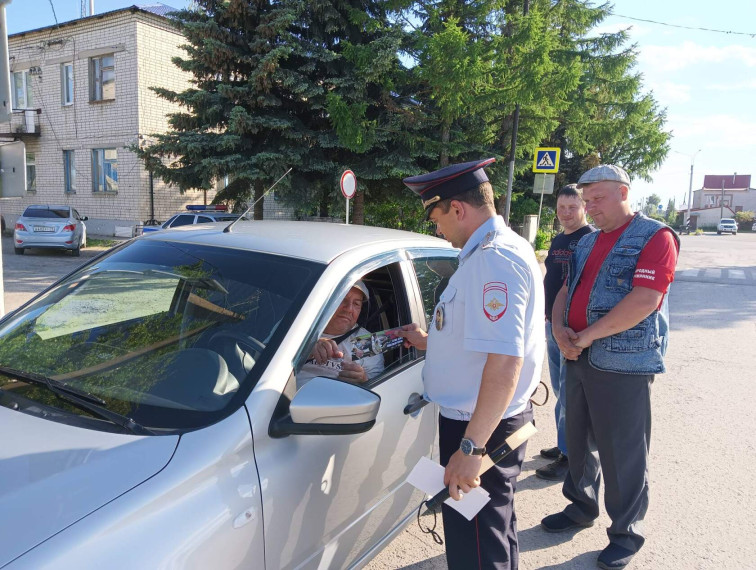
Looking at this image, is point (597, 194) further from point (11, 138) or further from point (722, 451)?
point (11, 138)

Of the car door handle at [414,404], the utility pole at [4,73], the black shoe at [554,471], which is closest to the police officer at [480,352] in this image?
the car door handle at [414,404]

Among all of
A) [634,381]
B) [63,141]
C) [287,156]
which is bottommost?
[634,381]

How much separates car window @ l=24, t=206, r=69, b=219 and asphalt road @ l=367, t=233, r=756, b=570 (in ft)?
49.9

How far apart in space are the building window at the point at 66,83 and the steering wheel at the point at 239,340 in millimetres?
23872

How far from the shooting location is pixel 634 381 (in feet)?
8.60

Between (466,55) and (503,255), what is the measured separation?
422 inches

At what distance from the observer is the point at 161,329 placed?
2.23 m

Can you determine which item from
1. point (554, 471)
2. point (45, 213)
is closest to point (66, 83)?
point (45, 213)

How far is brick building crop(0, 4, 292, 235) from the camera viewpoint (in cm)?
1922

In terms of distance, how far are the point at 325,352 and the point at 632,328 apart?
1.53 metres

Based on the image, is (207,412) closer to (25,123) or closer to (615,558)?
(615,558)

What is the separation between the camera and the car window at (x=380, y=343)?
240cm

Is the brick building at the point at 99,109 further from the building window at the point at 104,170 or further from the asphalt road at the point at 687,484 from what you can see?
the asphalt road at the point at 687,484

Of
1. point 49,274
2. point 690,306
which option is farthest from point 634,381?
point 49,274
